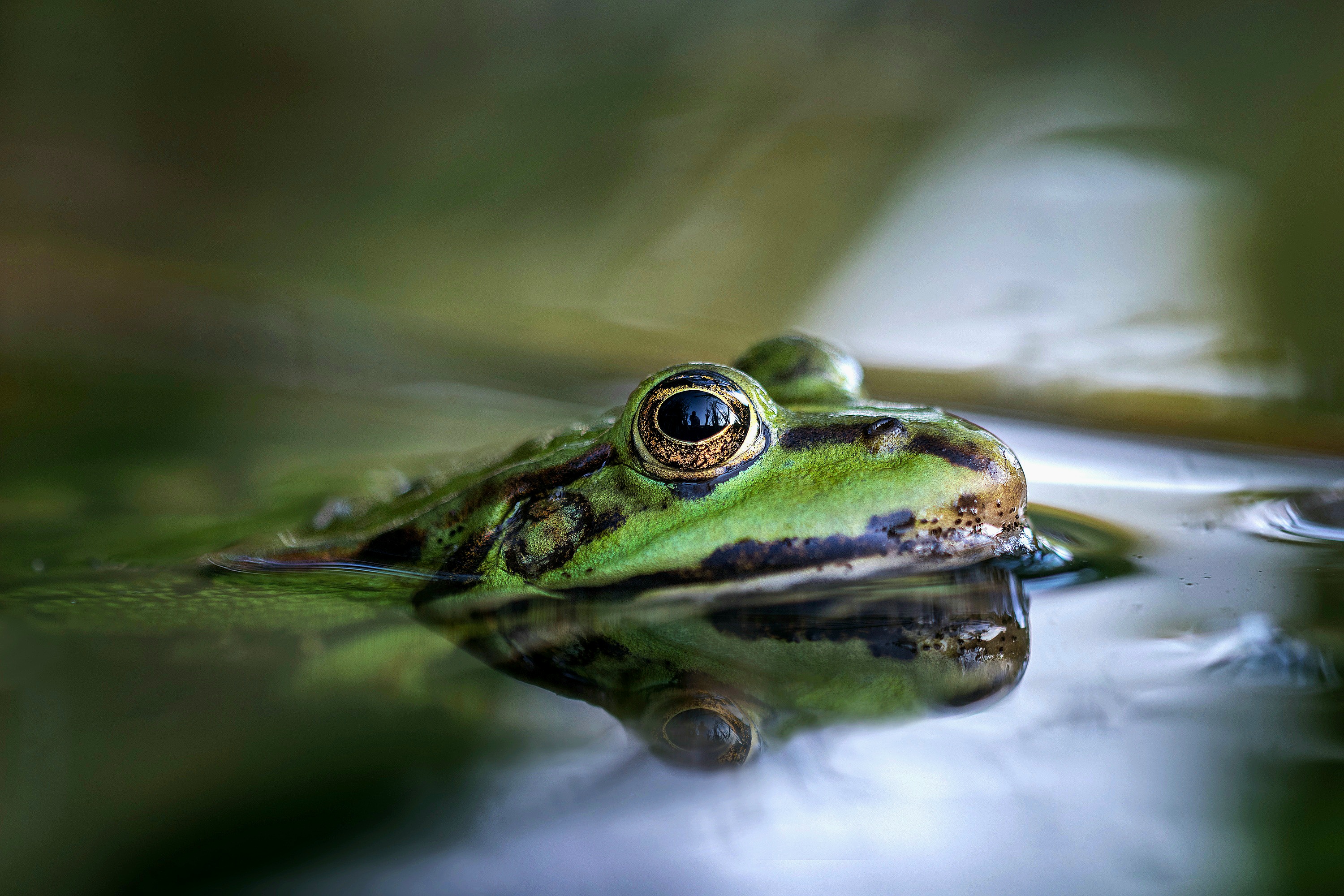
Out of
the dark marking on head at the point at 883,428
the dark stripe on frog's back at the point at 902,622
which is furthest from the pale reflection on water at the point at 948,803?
the dark marking on head at the point at 883,428

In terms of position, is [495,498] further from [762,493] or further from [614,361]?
[614,361]

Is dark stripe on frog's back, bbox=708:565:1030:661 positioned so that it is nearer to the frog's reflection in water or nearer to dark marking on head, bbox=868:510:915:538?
the frog's reflection in water

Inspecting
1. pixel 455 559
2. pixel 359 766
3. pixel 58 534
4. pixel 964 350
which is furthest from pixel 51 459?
pixel 964 350

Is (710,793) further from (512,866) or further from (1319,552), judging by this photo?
(1319,552)

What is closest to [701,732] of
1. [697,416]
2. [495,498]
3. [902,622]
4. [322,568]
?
[902,622]

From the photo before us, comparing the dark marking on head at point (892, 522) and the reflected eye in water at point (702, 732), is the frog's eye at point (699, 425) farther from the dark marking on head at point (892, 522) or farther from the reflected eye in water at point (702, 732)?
the reflected eye in water at point (702, 732)

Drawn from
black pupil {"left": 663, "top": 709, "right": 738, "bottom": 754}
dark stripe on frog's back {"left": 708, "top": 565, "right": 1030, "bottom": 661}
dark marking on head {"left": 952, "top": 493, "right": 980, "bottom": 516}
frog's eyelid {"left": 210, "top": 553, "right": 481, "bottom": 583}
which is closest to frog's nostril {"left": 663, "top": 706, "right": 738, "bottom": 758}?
black pupil {"left": 663, "top": 709, "right": 738, "bottom": 754}
